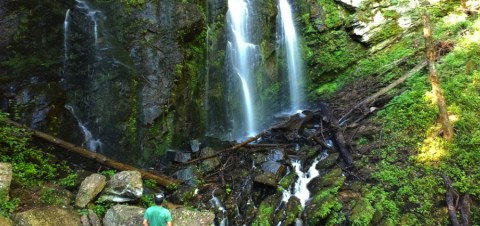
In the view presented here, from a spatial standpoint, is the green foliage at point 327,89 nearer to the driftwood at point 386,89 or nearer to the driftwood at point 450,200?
the driftwood at point 386,89

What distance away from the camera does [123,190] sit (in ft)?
25.3

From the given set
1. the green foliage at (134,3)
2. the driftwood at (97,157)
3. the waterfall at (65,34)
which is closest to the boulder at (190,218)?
the driftwood at (97,157)

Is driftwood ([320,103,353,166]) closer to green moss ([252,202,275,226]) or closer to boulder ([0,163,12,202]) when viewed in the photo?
green moss ([252,202,275,226])

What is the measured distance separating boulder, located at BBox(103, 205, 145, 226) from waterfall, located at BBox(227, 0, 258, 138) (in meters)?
7.67

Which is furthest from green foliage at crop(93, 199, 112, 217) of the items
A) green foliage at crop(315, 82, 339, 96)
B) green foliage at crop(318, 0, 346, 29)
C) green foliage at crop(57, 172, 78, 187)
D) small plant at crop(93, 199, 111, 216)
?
green foliage at crop(318, 0, 346, 29)

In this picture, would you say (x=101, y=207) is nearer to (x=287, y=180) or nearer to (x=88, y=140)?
(x=88, y=140)

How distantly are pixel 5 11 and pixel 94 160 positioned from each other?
15.8ft

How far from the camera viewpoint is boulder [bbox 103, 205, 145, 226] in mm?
6859

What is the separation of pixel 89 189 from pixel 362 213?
631cm

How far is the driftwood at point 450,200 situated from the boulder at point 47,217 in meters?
8.14

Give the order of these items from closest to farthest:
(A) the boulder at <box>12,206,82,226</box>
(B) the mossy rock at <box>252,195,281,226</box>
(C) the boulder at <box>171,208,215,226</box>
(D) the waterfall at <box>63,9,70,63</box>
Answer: (A) the boulder at <box>12,206,82,226</box> → (C) the boulder at <box>171,208,215,226</box> → (B) the mossy rock at <box>252,195,281,226</box> → (D) the waterfall at <box>63,9,70,63</box>

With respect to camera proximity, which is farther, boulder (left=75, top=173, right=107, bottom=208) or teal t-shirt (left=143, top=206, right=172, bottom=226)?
boulder (left=75, top=173, right=107, bottom=208)

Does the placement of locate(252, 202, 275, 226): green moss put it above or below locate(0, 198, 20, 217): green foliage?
below

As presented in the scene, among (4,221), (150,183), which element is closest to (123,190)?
(150,183)
